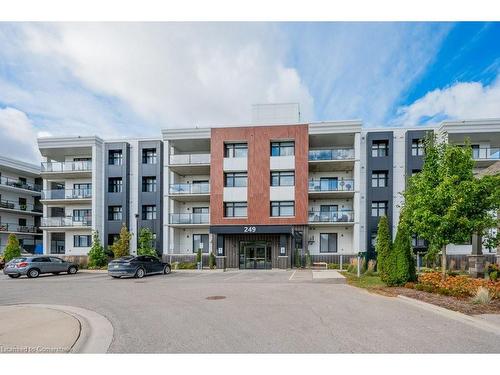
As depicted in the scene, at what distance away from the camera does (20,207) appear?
140 ft

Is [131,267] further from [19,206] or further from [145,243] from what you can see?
[19,206]

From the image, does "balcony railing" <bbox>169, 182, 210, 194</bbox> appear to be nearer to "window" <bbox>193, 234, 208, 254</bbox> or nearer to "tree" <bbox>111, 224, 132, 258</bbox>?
"window" <bbox>193, 234, 208, 254</bbox>

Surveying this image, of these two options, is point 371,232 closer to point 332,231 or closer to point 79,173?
point 332,231

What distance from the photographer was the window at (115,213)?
107 feet

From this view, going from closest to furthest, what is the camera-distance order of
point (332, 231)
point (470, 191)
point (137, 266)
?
point (470, 191) < point (137, 266) < point (332, 231)

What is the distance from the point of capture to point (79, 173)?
1291 inches

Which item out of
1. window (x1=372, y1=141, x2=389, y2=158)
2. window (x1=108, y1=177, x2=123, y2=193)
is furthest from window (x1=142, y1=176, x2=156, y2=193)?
window (x1=372, y1=141, x2=389, y2=158)

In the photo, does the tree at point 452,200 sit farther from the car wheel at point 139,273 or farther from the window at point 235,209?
the window at point 235,209

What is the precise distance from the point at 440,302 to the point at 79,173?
32.8 metres

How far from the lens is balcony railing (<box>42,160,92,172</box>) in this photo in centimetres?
3247

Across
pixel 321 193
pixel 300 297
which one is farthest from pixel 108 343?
pixel 321 193

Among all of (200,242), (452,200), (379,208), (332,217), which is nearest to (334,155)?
(332,217)

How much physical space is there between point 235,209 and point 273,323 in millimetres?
21001

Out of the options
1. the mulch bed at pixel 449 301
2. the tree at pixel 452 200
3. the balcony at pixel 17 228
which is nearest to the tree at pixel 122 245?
the balcony at pixel 17 228
